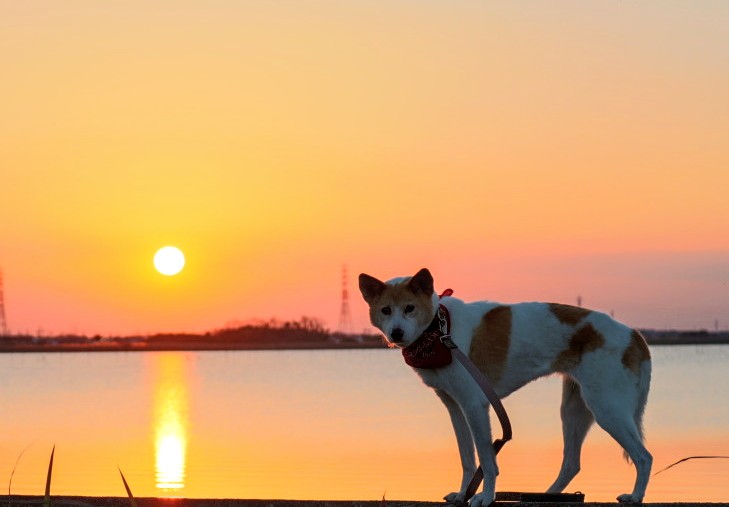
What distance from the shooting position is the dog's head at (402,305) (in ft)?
28.4

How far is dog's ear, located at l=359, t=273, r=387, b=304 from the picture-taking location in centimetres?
900

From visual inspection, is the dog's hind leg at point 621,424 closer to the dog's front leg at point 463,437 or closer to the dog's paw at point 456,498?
the dog's front leg at point 463,437

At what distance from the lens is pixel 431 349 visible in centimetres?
879

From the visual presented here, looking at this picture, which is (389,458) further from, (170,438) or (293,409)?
(293,409)

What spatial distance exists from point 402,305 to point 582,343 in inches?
61.0

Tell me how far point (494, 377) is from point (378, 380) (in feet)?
192

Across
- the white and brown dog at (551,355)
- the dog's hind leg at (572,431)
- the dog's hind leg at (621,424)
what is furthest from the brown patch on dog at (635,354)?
the dog's hind leg at (572,431)

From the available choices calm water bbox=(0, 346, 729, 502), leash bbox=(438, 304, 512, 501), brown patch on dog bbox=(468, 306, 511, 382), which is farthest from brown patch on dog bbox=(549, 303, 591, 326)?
calm water bbox=(0, 346, 729, 502)

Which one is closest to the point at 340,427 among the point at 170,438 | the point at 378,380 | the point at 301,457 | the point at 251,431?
the point at 251,431

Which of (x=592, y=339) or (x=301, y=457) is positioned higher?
(x=592, y=339)

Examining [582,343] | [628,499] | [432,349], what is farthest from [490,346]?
[628,499]

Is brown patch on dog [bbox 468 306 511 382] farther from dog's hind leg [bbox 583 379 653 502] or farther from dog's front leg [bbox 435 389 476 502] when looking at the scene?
dog's hind leg [bbox 583 379 653 502]

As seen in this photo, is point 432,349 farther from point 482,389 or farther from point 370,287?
point 370,287

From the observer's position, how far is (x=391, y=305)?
29.0 feet
